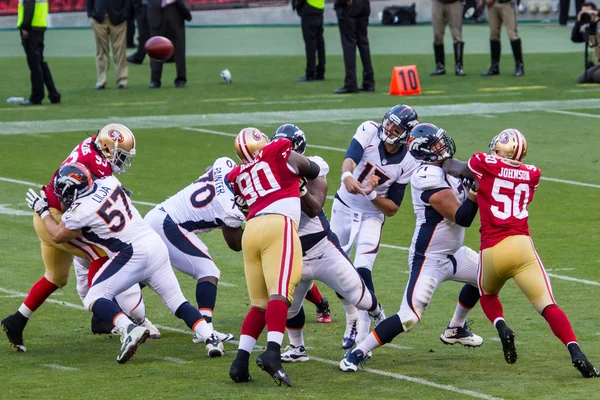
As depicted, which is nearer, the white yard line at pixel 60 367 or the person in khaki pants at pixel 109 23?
the white yard line at pixel 60 367

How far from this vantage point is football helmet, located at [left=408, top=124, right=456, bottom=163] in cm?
797

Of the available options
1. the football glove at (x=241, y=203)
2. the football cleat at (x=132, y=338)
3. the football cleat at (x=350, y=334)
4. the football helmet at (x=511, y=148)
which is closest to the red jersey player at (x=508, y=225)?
the football helmet at (x=511, y=148)

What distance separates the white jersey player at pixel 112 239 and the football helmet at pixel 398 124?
6.34ft

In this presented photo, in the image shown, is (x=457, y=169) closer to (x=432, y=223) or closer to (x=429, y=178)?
(x=429, y=178)

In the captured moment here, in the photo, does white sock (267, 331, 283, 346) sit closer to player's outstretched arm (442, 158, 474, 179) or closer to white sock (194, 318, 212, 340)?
white sock (194, 318, 212, 340)

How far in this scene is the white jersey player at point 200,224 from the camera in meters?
8.64

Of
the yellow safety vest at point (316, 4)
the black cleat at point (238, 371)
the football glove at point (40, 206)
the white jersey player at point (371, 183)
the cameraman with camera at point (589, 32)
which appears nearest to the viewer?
the black cleat at point (238, 371)

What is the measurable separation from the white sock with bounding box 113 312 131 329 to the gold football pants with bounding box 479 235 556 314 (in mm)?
2289

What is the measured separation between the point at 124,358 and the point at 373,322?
1.97m

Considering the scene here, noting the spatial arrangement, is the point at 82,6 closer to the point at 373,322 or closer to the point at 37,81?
the point at 37,81

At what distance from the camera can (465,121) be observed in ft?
60.8

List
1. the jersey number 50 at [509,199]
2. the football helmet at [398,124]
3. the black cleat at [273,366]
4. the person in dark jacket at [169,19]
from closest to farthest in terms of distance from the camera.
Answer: the black cleat at [273,366] → the jersey number 50 at [509,199] → the football helmet at [398,124] → the person in dark jacket at [169,19]

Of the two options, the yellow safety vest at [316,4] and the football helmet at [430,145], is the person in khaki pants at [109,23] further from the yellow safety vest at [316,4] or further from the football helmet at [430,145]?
the football helmet at [430,145]

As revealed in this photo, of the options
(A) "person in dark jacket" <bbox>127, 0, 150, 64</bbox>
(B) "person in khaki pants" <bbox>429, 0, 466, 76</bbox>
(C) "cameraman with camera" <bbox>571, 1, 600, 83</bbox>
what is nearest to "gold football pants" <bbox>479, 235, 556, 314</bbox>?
(C) "cameraman with camera" <bbox>571, 1, 600, 83</bbox>
